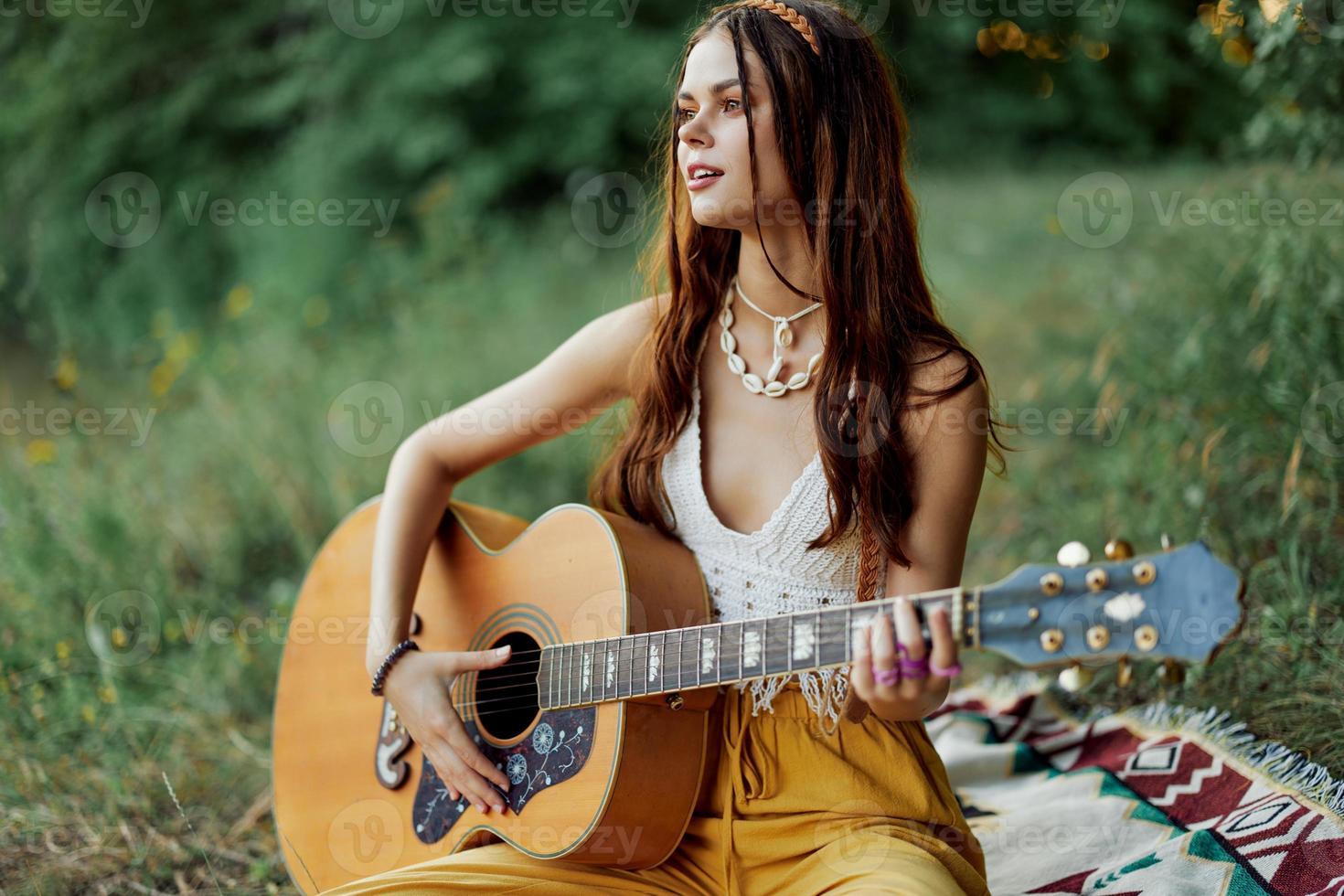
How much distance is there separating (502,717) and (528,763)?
16 cm

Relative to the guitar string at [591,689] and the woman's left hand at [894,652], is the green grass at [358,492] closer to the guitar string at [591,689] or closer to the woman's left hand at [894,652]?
the guitar string at [591,689]

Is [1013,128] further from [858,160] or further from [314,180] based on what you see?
[858,160]

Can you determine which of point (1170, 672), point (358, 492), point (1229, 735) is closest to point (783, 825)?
point (1170, 672)

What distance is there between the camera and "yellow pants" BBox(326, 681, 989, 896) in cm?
188

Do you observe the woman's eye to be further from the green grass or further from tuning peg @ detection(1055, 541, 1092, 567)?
tuning peg @ detection(1055, 541, 1092, 567)

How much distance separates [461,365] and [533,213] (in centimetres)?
A: 270

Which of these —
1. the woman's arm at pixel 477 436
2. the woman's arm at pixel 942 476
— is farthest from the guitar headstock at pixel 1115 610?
the woman's arm at pixel 477 436

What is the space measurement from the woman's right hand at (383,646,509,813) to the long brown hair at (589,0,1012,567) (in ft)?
2.36

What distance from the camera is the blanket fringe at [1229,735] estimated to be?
7.22 ft

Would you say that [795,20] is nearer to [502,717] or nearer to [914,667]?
[914,667]

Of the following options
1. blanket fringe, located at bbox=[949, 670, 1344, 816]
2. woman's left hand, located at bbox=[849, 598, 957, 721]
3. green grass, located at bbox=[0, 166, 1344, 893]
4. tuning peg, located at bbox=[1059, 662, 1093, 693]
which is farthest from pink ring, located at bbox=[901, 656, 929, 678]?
green grass, located at bbox=[0, 166, 1344, 893]

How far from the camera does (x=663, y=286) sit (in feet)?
8.04

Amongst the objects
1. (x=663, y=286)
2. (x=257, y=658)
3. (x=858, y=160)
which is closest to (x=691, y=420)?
(x=663, y=286)

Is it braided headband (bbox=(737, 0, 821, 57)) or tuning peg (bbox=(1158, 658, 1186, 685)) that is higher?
braided headband (bbox=(737, 0, 821, 57))
